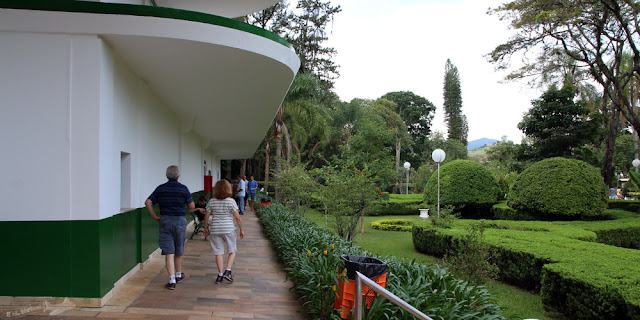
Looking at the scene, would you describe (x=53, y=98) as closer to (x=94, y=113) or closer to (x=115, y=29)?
(x=94, y=113)

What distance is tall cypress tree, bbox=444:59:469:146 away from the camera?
66125mm

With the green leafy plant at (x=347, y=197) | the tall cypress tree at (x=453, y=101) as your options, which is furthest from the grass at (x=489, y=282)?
the tall cypress tree at (x=453, y=101)

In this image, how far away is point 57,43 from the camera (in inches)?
170

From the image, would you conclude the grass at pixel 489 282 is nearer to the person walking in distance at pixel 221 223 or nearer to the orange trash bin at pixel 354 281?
the orange trash bin at pixel 354 281

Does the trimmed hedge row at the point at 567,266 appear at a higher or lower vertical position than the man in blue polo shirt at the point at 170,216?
lower

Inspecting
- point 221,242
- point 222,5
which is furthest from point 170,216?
point 222,5

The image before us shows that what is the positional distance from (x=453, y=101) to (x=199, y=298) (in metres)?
68.0

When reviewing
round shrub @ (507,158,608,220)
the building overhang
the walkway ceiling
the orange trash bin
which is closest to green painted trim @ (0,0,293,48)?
the building overhang

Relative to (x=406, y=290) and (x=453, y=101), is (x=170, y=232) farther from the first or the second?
(x=453, y=101)

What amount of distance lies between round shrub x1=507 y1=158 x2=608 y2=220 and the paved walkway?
10.8m

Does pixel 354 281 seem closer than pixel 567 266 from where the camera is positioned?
Yes

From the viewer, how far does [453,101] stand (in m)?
67.2

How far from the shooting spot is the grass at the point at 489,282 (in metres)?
6.05

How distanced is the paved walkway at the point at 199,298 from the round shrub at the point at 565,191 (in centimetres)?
1082
